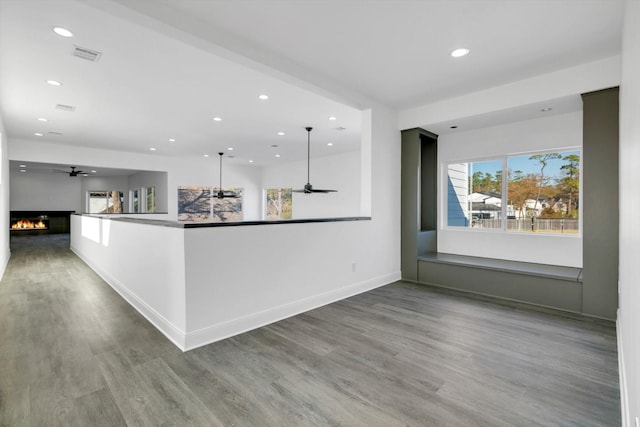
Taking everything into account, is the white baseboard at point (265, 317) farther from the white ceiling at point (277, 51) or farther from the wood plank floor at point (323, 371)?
the white ceiling at point (277, 51)

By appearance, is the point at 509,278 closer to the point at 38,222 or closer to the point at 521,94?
the point at 521,94

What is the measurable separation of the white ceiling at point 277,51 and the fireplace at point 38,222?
10.3m

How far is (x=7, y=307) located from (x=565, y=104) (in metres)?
7.10

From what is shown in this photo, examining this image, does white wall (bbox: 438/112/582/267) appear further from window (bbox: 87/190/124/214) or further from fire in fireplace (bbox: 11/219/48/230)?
fire in fireplace (bbox: 11/219/48/230)

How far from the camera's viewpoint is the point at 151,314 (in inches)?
127

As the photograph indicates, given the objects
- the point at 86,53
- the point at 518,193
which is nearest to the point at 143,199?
the point at 86,53

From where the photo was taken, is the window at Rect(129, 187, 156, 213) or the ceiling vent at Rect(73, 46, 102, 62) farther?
the window at Rect(129, 187, 156, 213)

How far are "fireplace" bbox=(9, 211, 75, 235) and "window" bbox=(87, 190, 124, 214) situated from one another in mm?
1045

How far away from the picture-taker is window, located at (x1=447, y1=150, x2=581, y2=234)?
4414 mm

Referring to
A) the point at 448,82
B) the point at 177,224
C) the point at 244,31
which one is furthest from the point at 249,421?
the point at 448,82

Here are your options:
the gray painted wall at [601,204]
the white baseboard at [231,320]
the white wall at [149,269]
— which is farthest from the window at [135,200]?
the gray painted wall at [601,204]

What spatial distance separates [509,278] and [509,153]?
6.52 ft

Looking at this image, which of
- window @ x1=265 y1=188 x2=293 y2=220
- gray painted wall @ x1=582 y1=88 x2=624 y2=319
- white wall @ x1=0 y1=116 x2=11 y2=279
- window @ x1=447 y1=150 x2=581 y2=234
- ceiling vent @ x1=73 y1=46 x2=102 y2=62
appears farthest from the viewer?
window @ x1=265 y1=188 x2=293 y2=220

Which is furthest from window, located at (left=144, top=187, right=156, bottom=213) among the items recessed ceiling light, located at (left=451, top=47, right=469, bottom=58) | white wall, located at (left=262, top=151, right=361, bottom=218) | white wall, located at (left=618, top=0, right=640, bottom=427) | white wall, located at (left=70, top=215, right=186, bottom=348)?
white wall, located at (left=618, top=0, right=640, bottom=427)
